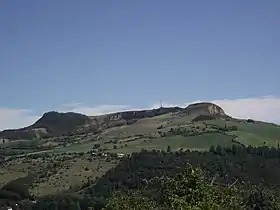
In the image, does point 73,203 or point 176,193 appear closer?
point 176,193

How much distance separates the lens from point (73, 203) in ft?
460

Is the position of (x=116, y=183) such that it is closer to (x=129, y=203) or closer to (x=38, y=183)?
(x=38, y=183)

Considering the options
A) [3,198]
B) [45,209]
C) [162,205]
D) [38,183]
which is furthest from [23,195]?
[162,205]

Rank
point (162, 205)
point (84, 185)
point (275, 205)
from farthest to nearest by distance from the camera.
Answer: point (84, 185) < point (275, 205) < point (162, 205)

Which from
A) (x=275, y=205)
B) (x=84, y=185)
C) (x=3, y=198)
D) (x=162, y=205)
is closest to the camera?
(x=162, y=205)

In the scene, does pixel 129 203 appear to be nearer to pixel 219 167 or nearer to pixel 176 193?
pixel 176 193

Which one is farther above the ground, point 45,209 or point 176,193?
point 176,193

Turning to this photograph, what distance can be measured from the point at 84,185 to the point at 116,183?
35.6 feet

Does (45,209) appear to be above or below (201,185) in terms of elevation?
below

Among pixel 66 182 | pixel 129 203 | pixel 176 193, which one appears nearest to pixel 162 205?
pixel 176 193

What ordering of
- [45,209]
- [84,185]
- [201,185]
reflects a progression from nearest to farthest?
[201,185] < [45,209] < [84,185]

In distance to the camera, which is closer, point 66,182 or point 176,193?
point 176,193

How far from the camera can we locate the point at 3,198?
17512cm

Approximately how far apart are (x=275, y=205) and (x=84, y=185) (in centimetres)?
13802
